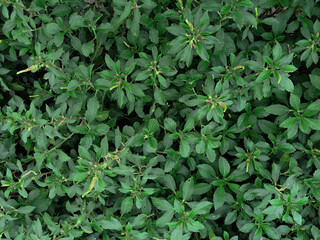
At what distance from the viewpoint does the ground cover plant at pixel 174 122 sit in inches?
62.1

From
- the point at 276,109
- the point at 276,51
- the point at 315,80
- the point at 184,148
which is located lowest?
the point at 184,148

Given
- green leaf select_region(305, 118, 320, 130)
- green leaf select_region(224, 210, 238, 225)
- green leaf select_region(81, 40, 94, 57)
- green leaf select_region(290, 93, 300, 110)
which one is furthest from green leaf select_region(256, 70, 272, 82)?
green leaf select_region(81, 40, 94, 57)

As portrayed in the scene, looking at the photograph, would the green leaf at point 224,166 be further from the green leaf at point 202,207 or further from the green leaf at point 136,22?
the green leaf at point 136,22

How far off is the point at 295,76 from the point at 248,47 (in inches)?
12.7

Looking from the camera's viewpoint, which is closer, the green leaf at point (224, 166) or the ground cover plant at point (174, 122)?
the ground cover plant at point (174, 122)

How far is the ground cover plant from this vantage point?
1.58 metres

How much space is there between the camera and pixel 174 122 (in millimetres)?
1672

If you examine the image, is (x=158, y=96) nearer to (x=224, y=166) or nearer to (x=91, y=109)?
(x=91, y=109)

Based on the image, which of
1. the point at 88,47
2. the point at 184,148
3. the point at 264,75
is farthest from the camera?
the point at 88,47

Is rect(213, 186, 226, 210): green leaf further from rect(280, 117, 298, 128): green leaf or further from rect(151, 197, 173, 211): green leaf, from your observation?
rect(280, 117, 298, 128): green leaf

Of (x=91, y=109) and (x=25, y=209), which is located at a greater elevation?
(x=91, y=109)

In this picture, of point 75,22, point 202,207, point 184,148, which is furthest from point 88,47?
point 202,207

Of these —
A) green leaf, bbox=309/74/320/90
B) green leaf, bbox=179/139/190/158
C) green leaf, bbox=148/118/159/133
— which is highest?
green leaf, bbox=309/74/320/90

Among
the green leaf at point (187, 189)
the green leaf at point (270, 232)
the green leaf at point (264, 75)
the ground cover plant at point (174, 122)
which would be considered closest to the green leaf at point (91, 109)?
the ground cover plant at point (174, 122)
